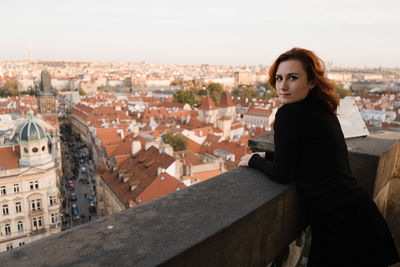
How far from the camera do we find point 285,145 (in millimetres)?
1875

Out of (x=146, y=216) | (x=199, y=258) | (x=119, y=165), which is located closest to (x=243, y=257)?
(x=199, y=258)

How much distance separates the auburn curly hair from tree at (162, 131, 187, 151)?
24.6 meters

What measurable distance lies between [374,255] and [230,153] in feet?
75.9

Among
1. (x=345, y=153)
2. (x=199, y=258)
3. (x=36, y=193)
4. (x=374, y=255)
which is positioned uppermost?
(x=345, y=153)

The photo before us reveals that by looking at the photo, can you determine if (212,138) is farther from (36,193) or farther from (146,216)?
(146,216)

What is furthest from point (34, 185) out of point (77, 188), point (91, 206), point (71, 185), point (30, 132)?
point (77, 188)

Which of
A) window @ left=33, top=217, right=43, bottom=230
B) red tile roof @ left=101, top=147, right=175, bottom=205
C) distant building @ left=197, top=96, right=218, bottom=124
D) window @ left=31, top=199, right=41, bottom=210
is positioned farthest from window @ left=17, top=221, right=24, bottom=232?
distant building @ left=197, top=96, right=218, bottom=124

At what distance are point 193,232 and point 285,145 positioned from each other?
0.80 metres

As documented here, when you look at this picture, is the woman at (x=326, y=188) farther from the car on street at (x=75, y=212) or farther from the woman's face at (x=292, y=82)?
the car on street at (x=75, y=212)

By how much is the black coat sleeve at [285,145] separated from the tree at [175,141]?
24.8m

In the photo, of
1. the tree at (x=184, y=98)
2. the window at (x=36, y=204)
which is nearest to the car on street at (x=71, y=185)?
the window at (x=36, y=204)

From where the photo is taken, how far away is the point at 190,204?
1613mm

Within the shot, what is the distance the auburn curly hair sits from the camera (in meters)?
2.04

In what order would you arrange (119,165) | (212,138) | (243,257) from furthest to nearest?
(212,138) < (119,165) < (243,257)
